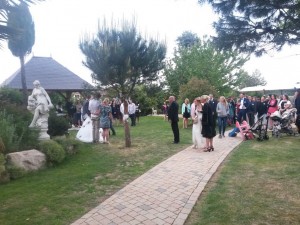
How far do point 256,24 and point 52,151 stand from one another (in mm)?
6443

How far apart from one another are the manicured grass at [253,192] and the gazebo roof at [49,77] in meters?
17.1

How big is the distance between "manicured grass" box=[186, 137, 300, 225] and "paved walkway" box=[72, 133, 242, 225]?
22cm

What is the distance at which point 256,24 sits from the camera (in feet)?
12.6

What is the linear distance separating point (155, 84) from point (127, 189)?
74.4 feet

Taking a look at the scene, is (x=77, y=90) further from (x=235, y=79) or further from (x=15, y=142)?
(x=235, y=79)

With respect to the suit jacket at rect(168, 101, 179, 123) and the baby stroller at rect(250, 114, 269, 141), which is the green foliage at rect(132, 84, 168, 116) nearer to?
the suit jacket at rect(168, 101, 179, 123)

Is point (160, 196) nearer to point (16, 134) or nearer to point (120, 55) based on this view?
point (16, 134)

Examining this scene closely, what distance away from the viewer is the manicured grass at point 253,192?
14.9ft

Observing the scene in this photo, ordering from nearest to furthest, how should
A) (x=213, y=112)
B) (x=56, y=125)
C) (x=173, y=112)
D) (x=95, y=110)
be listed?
(x=213, y=112) < (x=173, y=112) < (x=95, y=110) < (x=56, y=125)

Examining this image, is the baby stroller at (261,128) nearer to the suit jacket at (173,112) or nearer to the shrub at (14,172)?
the suit jacket at (173,112)

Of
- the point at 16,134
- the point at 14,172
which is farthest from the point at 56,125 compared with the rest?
the point at 14,172

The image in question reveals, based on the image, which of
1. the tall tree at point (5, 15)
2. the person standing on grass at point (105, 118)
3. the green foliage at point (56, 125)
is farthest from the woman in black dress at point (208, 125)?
the tall tree at point (5, 15)

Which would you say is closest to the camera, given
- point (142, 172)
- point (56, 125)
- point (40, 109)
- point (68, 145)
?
point (142, 172)

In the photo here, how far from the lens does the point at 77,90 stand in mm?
23625
